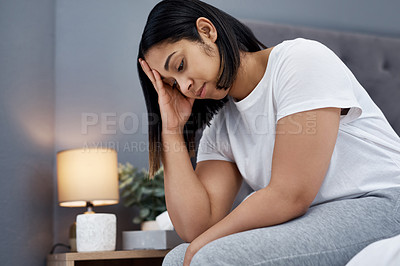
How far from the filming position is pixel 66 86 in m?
2.28

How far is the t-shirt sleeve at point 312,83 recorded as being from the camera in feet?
3.26

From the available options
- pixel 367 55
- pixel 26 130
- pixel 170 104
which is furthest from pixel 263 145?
pixel 367 55

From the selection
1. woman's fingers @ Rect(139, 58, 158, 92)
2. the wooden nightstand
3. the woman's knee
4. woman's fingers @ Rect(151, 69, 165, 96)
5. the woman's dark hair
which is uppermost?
the woman's dark hair

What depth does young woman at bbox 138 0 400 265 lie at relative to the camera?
89 centimetres

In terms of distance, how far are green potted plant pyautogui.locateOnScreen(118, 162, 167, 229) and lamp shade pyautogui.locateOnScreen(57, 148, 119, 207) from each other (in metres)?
0.10

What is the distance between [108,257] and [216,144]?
0.67 metres

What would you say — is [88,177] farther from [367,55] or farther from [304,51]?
[367,55]

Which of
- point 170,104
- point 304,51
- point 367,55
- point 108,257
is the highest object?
point 367,55

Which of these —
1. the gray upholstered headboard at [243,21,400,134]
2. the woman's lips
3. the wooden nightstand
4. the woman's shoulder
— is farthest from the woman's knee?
the gray upholstered headboard at [243,21,400,134]

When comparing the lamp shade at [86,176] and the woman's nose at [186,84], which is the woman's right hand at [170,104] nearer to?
the woman's nose at [186,84]

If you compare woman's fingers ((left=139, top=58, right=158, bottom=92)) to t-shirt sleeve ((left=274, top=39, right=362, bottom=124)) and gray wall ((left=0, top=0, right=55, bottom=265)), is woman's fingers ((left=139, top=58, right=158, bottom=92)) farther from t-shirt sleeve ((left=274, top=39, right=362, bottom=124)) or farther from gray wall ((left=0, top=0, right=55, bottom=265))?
gray wall ((left=0, top=0, right=55, bottom=265))

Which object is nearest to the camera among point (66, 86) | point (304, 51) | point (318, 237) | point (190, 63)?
point (318, 237)

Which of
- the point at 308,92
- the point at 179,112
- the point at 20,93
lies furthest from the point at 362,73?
the point at 20,93

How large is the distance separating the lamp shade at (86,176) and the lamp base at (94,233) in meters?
0.12
